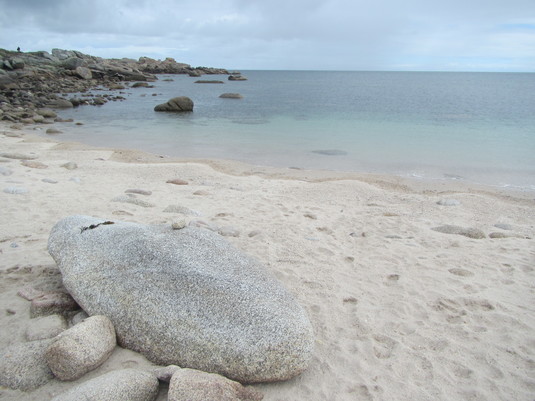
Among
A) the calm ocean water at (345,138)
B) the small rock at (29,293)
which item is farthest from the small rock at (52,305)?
the calm ocean water at (345,138)

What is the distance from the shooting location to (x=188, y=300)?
10.5 ft

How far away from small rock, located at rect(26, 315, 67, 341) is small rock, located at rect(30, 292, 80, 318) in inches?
4.5

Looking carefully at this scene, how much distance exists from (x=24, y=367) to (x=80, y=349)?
41cm

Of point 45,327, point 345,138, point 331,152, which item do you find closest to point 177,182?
point 45,327

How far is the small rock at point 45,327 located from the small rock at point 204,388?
1346 mm

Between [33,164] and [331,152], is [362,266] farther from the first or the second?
[331,152]

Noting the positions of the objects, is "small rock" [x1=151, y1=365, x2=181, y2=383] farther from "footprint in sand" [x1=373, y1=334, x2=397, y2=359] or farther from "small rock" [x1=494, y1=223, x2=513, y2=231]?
"small rock" [x1=494, y1=223, x2=513, y2=231]

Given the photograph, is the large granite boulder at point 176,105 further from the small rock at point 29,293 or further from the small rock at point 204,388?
the small rock at point 204,388

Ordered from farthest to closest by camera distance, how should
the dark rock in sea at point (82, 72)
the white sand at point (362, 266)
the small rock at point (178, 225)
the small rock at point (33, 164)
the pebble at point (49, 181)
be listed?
the dark rock in sea at point (82, 72), the small rock at point (33, 164), the pebble at point (49, 181), the small rock at point (178, 225), the white sand at point (362, 266)

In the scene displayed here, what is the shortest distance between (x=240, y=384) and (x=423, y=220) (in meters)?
5.08

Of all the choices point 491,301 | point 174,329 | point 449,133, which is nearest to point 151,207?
point 174,329

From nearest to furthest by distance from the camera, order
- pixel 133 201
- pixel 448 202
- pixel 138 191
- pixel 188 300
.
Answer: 1. pixel 188 300
2. pixel 133 201
3. pixel 138 191
4. pixel 448 202

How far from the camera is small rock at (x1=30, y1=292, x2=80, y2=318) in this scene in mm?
3609

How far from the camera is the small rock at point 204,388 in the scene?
8.27 ft
